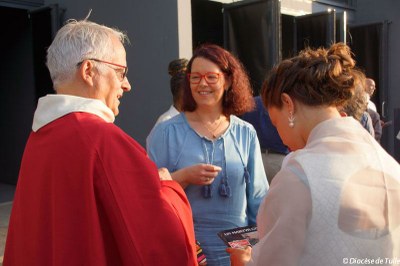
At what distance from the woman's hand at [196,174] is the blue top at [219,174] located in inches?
5.2

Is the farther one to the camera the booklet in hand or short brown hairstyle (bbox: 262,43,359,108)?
the booklet in hand

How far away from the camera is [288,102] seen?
4.76ft

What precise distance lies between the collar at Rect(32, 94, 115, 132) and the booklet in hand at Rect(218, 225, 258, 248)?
25.9 inches

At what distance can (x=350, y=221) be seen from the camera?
1215mm

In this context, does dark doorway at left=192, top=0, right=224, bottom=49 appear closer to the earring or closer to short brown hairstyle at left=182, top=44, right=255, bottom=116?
short brown hairstyle at left=182, top=44, right=255, bottom=116

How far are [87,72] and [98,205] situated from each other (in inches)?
18.6

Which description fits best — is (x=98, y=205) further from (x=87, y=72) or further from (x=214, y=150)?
(x=214, y=150)

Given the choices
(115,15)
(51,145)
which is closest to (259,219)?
(51,145)

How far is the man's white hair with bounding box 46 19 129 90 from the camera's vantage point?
1579mm

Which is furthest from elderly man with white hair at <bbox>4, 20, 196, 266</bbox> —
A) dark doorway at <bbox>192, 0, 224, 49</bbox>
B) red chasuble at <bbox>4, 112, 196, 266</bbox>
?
dark doorway at <bbox>192, 0, 224, 49</bbox>

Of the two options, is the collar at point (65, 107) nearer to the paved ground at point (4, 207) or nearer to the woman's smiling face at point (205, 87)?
the woman's smiling face at point (205, 87)

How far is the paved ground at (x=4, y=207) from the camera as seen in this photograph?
534 cm

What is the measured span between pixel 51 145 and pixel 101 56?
0.36 meters

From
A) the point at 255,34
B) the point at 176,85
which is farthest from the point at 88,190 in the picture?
the point at 255,34
